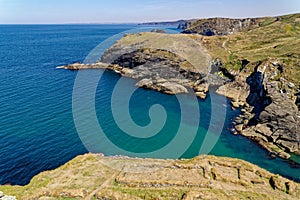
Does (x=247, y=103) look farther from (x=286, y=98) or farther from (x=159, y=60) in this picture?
(x=159, y=60)

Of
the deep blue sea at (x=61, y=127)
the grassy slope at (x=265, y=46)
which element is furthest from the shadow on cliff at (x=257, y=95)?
the grassy slope at (x=265, y=46)

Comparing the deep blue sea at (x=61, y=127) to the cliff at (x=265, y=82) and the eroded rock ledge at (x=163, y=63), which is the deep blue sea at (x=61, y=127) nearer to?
the cliff at (x=265, y=82)

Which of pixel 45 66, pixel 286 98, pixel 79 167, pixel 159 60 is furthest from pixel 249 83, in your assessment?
pixel 45 66

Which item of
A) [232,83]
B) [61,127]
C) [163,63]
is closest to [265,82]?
[232,83]

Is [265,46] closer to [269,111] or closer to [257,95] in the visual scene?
[257,95]

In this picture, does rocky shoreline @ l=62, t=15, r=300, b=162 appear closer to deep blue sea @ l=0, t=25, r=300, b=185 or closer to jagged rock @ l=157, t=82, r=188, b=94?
jagged rock @ l=157, t=82, r=188, b=94
